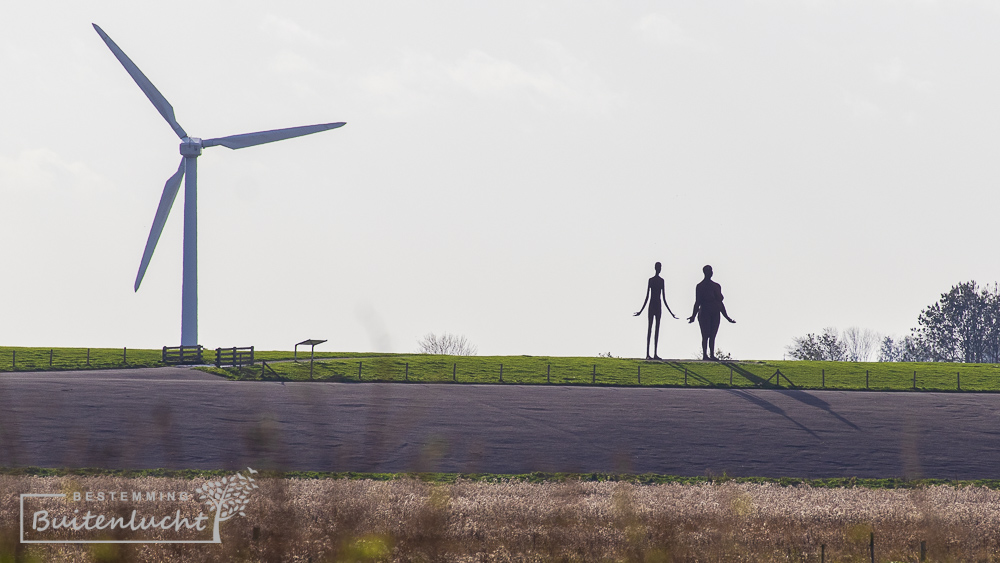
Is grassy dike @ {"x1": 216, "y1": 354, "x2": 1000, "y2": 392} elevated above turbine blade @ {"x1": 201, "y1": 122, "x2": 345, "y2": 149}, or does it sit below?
below

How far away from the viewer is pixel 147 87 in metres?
63.8

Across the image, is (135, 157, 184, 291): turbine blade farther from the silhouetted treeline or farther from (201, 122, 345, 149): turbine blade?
the silhouetted treeline

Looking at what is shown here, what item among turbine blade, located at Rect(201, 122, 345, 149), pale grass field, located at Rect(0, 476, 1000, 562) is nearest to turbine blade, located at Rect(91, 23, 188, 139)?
turbine blade, located at Rect(201, 122, 345, 149)

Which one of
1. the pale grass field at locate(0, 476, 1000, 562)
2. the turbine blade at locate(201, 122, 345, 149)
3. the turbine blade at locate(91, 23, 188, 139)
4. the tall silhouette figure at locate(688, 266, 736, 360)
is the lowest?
the pale grass field at locate(0, 476, 1000, 562)

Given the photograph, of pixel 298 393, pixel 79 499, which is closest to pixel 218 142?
pixel 298 393

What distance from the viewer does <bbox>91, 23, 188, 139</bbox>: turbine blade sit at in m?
61.5

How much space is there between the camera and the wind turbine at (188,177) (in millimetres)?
61062

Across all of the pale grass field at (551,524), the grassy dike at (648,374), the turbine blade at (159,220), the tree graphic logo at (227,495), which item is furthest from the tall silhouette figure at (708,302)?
the turbine blade at (159,220)

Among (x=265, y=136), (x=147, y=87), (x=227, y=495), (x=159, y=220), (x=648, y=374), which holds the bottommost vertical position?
(x=227, y=495)

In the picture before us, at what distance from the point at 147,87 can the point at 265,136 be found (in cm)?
961

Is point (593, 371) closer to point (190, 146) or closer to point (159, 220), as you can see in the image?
point (159, 220)

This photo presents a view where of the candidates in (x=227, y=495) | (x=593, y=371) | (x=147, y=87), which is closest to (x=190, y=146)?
(x=147, y=87)

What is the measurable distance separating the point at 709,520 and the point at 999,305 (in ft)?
366

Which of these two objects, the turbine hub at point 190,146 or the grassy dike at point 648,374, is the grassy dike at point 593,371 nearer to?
the grassy dike at point 648,374
